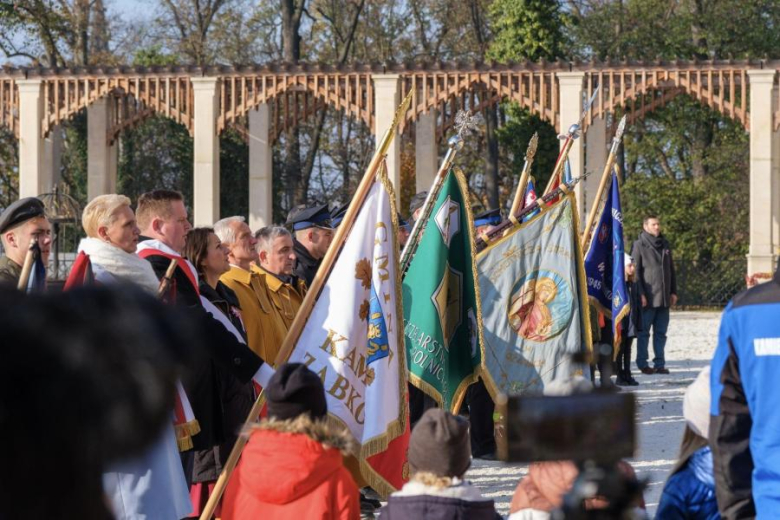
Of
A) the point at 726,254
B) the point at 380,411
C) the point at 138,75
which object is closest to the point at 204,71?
the point at 138,75

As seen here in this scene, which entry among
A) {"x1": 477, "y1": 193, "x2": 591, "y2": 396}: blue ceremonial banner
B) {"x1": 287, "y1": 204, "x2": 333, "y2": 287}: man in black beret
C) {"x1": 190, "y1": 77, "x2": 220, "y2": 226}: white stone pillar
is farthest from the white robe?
{"x1": 190, "y1": 77, "x2": 220, "y2": 226}: white stone pillar

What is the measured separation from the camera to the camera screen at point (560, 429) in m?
1.71

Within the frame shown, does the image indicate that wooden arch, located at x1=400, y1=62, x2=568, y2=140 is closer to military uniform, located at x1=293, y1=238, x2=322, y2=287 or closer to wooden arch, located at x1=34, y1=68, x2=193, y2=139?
wooden arch, located at x1=34, y1=68, x2=193, y2=139

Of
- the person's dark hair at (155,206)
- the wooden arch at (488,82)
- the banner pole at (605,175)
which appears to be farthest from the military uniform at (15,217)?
the wooden arch at (488,82)

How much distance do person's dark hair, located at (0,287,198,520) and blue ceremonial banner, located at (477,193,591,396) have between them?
7.51 meters

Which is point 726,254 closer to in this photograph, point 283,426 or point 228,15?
point 228,15

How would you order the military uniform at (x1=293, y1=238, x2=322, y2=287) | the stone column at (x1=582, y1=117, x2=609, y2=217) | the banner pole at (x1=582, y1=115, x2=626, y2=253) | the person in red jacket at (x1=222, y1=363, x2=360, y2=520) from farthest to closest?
1. the stone column at (x1=582, y1=117, x2=609, y2=217)
2. the banner pole at (x1=582, y1=115, x2=626, y2=253)
3. the military uniform at (x1=293, y1=238, x2=322, y2=287)
4. the person in red jacket at (x1=222, y1=363, x2=360, y2=520)

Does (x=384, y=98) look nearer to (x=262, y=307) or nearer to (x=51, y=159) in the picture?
(x=51, y=159)

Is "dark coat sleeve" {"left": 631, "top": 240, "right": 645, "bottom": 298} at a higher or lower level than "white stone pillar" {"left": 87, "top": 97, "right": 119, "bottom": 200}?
lower

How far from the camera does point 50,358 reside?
1159 millimetres

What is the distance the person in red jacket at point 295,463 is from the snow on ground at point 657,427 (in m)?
0.56

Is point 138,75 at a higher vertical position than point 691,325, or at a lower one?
higher

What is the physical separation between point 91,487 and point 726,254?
32.7m

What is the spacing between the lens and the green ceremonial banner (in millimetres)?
7352
